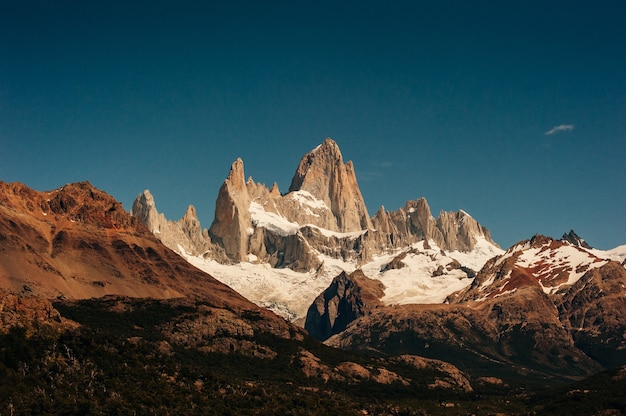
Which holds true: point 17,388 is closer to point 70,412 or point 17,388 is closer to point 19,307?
point 70,412

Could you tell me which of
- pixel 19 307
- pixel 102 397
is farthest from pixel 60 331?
pixel 102 397

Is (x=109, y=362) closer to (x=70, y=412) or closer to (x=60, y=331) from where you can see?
(x=60, y=331)

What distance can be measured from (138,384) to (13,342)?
2619cm

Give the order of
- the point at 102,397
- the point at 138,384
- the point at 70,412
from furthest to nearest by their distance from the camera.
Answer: the point at 138,384, the point at 102,397, the point at 70,412

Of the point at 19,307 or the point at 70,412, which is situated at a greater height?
the point at 19,307

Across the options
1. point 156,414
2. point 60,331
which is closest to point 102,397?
point 156,414

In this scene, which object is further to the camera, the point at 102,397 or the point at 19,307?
the point at 19,307

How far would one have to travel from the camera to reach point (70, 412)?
168375 mm

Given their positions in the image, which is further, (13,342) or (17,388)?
(13,342)

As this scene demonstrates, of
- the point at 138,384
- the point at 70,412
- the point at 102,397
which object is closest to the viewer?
the point at 70,412

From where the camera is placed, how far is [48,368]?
181 metres

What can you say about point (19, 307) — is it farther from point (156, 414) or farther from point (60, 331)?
point (156, 414)

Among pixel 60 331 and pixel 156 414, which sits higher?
pixel 60 331

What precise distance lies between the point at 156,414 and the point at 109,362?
2237cm
